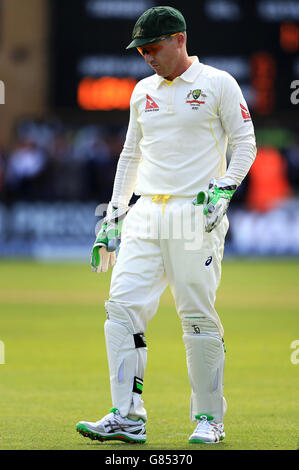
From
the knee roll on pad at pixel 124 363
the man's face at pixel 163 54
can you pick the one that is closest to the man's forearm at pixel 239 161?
the man's face at pixel 163 54

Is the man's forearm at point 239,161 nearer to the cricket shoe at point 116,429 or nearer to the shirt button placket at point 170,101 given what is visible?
the shirt button placket at point 170,101

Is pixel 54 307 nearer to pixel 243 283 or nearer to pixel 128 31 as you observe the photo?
pixel 243 283

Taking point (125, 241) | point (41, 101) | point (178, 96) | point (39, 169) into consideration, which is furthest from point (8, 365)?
point (41, 101)

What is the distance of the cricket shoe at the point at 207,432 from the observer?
5035mm

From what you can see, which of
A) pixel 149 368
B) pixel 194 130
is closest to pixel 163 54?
pixel 194 130

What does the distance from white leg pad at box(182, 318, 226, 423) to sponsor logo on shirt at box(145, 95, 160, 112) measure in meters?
1.10

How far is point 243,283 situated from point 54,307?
3.65 m

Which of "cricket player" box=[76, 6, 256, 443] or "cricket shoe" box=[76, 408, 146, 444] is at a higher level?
"cricket player" box=[76, 6, 256, 443]

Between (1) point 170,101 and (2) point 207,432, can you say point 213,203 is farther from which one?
(2) point 207,432

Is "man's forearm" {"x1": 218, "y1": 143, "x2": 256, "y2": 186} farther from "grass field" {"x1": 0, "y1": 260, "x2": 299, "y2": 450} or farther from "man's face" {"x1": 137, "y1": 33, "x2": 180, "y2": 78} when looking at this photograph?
"grass field" {"x1": 0, "y1": 260, "x2": 299, "y2": 450}

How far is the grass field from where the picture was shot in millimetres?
5305

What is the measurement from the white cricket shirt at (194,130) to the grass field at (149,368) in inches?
52.3

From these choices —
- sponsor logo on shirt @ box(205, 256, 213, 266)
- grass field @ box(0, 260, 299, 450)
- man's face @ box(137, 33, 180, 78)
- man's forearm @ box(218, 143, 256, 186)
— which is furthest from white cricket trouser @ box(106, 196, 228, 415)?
man's face @ box(137, 33, 180, 78)
